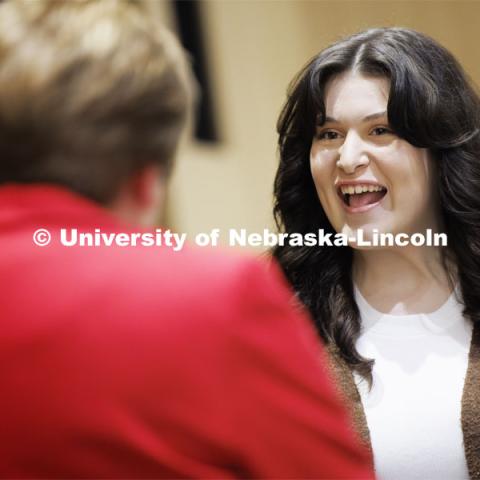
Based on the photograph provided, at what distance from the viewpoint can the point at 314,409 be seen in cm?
88

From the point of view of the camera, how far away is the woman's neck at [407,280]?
1.79 m

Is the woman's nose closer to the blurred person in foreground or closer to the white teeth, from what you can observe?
the white teeth

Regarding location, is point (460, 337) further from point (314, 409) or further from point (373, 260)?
point (314, 409)

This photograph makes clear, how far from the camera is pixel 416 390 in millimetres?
1660

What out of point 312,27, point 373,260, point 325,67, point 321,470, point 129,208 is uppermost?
point 312,27

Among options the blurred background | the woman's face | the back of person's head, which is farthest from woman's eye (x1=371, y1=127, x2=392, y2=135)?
the blurred background

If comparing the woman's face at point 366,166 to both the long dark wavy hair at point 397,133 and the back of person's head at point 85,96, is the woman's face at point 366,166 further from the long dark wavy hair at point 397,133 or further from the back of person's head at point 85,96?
the back of person's head at point 85,96

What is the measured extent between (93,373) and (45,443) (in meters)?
0.08

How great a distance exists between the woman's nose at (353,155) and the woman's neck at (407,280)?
20 centimetres

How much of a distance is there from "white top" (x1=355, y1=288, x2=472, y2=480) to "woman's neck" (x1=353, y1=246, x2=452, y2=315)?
0.02 metres

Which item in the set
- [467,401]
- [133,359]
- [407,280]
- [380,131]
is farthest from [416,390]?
[133,359]

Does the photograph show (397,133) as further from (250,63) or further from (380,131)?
(250,63)

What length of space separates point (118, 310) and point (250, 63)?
4.65m

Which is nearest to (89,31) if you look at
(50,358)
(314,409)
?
(50,358)
